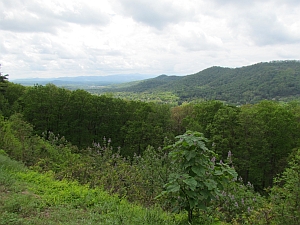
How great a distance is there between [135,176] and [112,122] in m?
19.6

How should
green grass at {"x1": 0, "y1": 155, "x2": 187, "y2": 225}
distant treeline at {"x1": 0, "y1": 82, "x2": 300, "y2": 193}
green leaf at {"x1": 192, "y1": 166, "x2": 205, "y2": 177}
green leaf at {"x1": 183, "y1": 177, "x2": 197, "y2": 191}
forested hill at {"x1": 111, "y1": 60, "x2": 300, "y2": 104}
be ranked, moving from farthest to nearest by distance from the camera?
forested hill at {"x1": 111, "y1": 60, "x2": 300, "y2": 104}, distant treeline at {"x1": 0, "y1": 82, "x2": 300, "y2": 193}, green grass at {"x1": 0, "y1": 155, "x2": 187, "y2": 225}, green leaf at {"x1": 192, "y1": 166, "x2": 205, "y2": 177}, green leaf at {"x1": 183, "y1": 177, "x2": 197, "y2": 191}

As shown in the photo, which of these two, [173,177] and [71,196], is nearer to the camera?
[173,177]

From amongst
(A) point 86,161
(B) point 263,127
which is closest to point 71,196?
(A) point 86,161

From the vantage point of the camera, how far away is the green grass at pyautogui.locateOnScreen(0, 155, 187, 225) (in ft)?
15.3

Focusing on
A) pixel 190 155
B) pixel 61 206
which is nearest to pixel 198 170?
pixel 190 155

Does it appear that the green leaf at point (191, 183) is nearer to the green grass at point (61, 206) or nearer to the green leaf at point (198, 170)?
the green leaf at point (198, 170)

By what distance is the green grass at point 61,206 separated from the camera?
4.65 m

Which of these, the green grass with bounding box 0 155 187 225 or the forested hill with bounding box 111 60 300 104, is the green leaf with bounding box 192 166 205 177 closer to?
the green grass with bounding box 0 155 187 225

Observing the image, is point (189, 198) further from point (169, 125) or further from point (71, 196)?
point (169, 125)

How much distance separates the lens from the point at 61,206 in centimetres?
533

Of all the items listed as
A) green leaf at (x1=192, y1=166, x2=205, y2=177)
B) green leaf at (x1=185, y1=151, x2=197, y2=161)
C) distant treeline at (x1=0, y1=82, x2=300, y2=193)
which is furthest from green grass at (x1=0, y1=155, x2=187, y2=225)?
distant treeline at (x1=0, y1=82, x2=300, y2=193)

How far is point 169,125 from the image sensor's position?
27984mm

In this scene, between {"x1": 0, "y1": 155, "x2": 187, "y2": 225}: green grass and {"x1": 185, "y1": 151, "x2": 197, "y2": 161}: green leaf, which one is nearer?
{"x1": 185, "y1": 151, "x2": 197, "y2": 161}: green leaf

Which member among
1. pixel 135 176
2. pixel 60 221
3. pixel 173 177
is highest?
pixel 173 177
